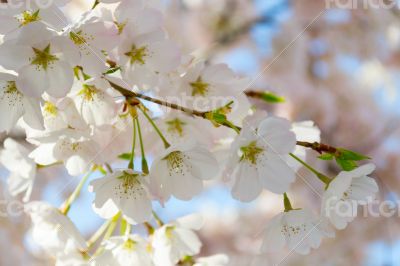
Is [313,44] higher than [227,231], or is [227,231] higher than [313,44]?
[313,44]

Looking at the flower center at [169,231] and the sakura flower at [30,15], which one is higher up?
the sakura flower at [30,15]

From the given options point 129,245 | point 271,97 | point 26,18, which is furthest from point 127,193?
point 271,97

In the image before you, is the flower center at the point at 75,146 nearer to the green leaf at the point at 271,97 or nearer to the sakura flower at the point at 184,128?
the sakura flower at the point at 184,128

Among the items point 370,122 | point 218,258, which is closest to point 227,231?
point 370,122

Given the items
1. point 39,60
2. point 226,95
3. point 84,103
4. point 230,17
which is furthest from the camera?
point 230,17

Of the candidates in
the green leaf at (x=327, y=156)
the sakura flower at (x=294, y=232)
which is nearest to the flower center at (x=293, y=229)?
the sakura flower at (x=294, y=232)

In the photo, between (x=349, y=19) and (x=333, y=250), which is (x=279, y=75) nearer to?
(x=349, y=19)
